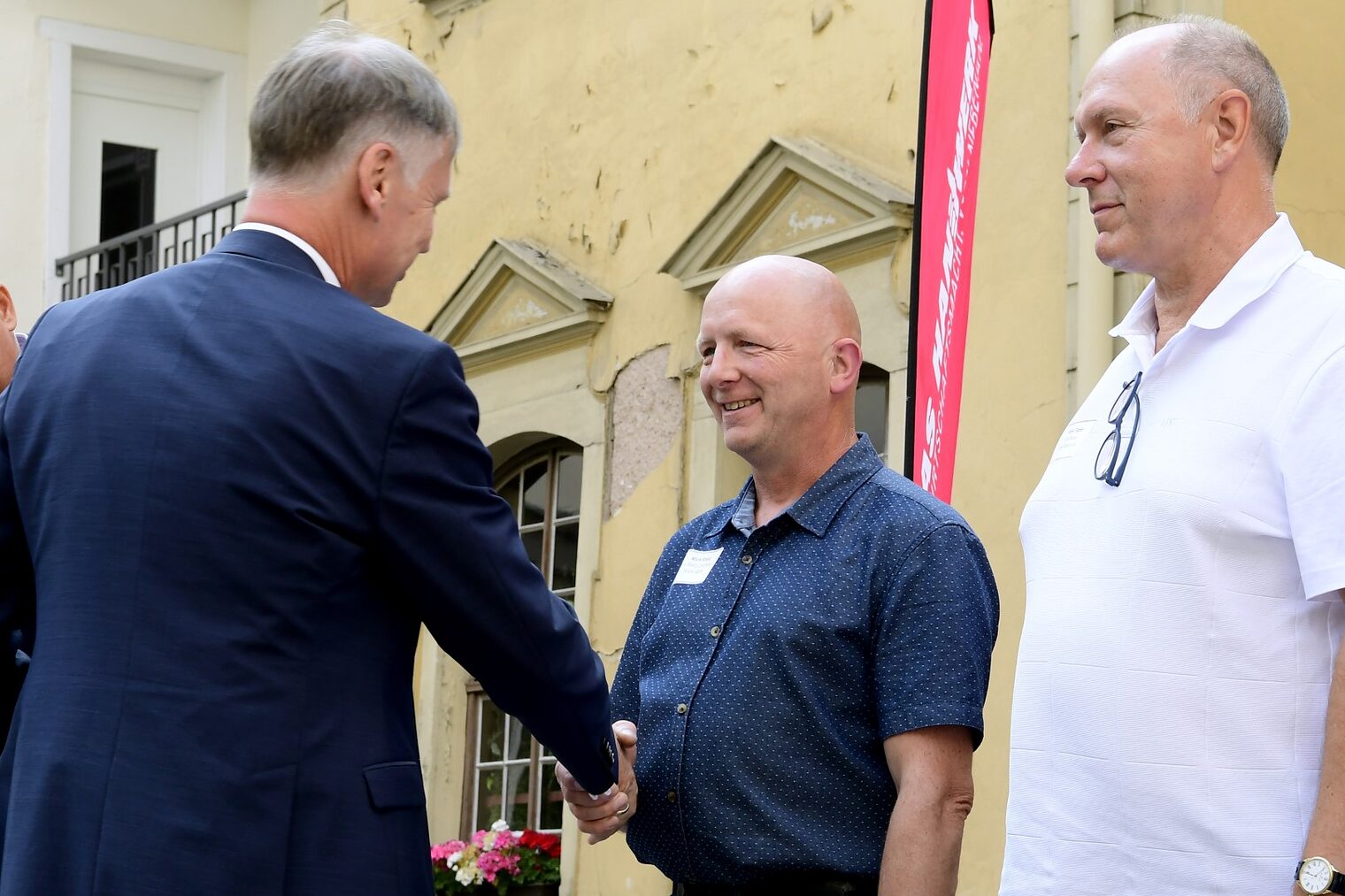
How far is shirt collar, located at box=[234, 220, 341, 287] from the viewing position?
281cm

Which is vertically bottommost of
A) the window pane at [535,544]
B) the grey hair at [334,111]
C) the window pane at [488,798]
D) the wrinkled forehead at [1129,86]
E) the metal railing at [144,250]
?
the window pane at [488,798]

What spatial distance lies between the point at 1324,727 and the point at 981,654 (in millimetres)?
694

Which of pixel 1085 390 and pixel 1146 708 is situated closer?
pixel 1146 708

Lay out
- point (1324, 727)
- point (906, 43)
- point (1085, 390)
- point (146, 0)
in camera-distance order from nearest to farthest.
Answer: point (1324, 727) < point (1085, 390) < point (906, 43) < point (146, 0)

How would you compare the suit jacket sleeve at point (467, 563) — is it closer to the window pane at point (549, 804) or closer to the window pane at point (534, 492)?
the window pane at point (549, 804)

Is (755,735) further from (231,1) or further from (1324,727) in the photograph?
(231,1)

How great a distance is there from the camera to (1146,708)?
294 cm

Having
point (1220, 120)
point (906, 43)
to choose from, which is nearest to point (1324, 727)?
point (1220, 120)

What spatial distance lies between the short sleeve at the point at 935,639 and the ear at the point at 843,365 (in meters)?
0.41

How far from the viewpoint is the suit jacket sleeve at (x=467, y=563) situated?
2.66 m

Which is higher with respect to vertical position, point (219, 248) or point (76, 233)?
point (76, 233)

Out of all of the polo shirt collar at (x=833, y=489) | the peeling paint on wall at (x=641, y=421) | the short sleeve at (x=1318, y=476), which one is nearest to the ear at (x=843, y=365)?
the polo shirt collar at (x=833, y=489)

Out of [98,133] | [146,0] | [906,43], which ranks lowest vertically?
[906,43]

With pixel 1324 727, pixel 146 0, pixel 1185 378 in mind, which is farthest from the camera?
pixel 146 0
